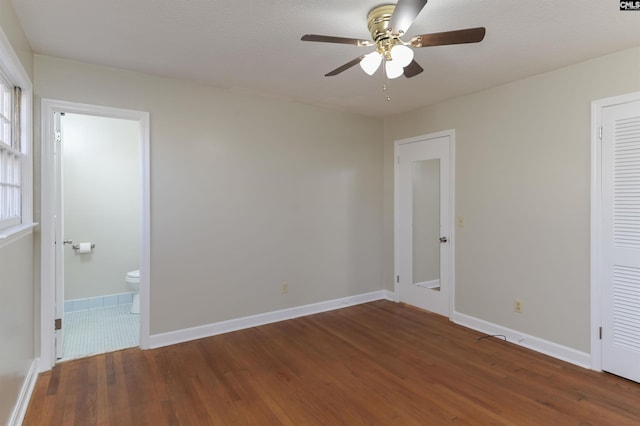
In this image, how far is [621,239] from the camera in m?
2.61

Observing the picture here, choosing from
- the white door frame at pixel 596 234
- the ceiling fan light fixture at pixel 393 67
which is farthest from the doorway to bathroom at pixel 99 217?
the white door frame at pixel 596 234

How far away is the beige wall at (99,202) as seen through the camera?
417 cm

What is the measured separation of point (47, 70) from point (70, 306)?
111 inches

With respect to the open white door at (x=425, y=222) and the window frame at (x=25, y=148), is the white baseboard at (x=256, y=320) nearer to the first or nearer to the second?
the open white door at (x=425, y=222)

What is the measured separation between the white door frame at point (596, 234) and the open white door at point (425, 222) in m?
1.31

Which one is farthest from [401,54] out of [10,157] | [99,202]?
[99,202]

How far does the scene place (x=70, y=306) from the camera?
4164mm

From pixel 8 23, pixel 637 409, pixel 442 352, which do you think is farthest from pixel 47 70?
pixel 637 409

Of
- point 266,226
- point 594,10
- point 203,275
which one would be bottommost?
point 203,275

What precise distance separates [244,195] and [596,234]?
3148 millimetres

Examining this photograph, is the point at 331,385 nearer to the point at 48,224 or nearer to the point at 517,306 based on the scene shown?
the point at 517,306

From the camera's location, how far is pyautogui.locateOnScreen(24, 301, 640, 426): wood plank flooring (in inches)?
84.6

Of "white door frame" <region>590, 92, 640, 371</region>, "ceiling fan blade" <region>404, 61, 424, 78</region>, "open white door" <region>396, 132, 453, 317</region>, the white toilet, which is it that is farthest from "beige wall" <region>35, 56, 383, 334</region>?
"white door frame" <region>590, 92, 640, 371</region>

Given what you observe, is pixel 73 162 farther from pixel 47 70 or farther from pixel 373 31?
pixel 373 31
